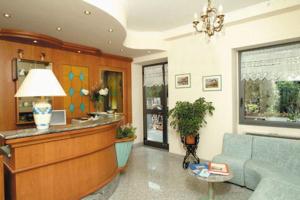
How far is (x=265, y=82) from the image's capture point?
3783 millimetres

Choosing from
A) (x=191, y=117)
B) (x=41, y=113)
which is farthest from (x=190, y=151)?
(x=41, y=113)

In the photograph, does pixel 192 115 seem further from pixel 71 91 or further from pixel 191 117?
pixel 71 91

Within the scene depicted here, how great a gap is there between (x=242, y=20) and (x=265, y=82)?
128 centimetres

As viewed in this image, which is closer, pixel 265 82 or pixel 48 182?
pixel 48 182

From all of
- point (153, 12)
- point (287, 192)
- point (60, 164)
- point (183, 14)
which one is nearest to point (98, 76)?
point (153, 12)

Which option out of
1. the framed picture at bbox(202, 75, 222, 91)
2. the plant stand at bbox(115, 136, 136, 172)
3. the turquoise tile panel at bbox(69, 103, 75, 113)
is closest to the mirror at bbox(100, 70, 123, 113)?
the turquoise tile panel at bbox(69, 103, 75, 113)

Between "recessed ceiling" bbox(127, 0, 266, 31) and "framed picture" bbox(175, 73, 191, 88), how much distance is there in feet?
3.83

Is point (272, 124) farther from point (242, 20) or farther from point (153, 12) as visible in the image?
point (153, 12)

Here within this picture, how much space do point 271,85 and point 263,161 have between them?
1504mm

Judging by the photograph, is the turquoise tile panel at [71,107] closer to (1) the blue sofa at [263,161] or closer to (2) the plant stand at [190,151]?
(2) the plant stand at [190,151]

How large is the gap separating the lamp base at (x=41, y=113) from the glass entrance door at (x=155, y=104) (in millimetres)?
3686

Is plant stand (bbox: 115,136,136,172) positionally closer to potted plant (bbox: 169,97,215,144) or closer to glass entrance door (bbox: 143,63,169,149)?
potted plant (bbox: 169,97,215,144)

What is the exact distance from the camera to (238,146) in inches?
135

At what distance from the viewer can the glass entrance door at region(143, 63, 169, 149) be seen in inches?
218
